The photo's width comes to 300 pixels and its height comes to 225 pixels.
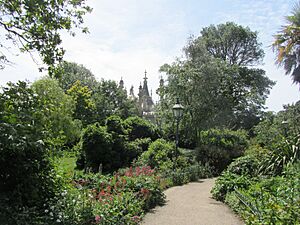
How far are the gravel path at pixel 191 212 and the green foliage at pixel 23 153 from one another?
8.06ft

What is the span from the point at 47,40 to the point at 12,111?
2194mm

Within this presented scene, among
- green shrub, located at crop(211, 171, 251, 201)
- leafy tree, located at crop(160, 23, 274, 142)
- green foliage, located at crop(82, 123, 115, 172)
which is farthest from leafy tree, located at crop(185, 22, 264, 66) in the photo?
green shrub, located at crop(211, 171, 251, 201)

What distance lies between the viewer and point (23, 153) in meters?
4.66

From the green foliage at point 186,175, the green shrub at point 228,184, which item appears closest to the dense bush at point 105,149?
the green foliage at point 186,175

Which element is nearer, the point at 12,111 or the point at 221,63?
the point at 12,111

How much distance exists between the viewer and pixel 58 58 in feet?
20.7

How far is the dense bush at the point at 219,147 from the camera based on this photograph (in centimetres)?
1527

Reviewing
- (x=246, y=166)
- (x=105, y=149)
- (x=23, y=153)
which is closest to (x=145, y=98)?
(x=105, y=149)

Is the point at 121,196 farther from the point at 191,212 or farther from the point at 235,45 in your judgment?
the point at 235,45

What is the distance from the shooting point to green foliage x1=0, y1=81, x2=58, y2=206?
4.34 meters

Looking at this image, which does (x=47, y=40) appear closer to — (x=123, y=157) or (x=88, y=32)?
(x=88, y=32)

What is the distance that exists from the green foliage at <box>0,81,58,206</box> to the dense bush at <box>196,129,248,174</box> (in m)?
10.9

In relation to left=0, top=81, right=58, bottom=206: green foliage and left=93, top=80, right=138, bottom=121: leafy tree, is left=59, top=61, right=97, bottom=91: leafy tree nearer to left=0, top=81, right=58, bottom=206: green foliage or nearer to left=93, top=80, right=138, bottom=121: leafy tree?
left=93, top=80, right=138, bottom=121: leafy tree

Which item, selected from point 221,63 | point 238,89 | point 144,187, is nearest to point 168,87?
point 221,63
